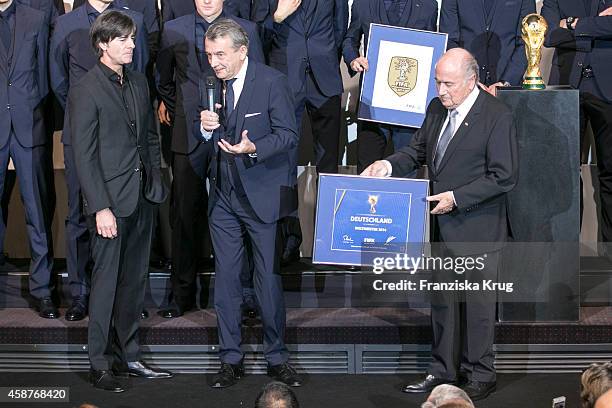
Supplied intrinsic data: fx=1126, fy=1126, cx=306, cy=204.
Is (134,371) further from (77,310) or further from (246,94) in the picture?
(246,94)

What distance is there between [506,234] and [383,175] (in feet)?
2.12

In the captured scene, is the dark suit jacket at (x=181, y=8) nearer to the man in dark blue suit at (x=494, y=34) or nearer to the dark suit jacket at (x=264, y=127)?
the dark suit jacket at (x=264, y=127)

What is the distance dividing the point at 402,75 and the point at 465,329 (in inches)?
65.3

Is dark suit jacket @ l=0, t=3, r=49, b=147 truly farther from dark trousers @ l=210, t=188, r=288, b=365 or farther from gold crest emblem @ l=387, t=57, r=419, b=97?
gold crest emblem @ l=387, t=57, r=419, b=97

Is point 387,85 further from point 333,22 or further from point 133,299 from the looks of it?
point 133,299

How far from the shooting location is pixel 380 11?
21.4 ft

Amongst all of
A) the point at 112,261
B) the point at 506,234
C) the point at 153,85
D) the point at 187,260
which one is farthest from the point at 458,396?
the point at 153,85

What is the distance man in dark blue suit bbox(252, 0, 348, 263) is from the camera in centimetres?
646

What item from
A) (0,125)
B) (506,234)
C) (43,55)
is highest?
(43,55)

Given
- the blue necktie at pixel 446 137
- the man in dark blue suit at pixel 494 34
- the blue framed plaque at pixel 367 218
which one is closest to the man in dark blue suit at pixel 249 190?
the blue framed plaque at pixel 367 218

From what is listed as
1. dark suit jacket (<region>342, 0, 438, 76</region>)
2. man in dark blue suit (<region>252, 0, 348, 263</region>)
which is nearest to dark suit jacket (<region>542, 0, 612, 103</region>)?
dark suit jacket (<region>342, 0, 438, 76</region>)

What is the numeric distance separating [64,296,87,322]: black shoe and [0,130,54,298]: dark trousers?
0.19 m

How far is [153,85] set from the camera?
6453mm

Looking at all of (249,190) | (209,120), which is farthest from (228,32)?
(249,190)
